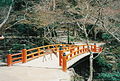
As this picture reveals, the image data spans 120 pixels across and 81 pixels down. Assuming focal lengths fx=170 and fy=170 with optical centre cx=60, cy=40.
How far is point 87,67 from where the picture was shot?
1967cm

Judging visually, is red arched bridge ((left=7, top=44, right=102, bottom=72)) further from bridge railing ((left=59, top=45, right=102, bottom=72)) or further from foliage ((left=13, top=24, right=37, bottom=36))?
foliage ((left=13, top=24, right=37, bottom=36))

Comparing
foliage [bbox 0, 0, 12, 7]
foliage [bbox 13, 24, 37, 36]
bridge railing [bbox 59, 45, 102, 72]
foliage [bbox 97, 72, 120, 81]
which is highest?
foliage [bbox 0, 0, 12, 7]

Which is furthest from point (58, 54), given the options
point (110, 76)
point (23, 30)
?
point (23, 30)

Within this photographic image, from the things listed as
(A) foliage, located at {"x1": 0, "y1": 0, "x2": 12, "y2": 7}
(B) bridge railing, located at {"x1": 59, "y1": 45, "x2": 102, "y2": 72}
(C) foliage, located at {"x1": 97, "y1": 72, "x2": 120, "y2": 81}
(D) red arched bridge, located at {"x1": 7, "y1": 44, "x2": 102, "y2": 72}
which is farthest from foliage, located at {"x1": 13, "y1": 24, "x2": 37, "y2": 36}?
(C) foliage, located at {"x1": 97, "y1": 72, "x2": 120, "y2": 81}

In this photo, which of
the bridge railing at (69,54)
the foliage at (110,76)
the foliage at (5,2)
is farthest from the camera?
the foliage at (5,2)

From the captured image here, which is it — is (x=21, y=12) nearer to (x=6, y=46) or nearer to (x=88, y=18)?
(x=6, y=46)

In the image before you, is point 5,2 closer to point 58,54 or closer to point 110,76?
point 58,54

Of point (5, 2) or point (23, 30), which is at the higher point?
point (5, 2)

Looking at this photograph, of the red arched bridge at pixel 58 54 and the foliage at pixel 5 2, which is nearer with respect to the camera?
the red arched bridge at pixel 58 54

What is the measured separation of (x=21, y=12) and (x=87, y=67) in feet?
32.0

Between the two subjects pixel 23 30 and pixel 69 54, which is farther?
pixel 23 30

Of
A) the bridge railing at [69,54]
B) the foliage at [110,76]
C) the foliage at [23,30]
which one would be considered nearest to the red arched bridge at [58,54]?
the bridge railing at [69,54]

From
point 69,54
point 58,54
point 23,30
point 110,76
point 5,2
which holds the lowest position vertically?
point 110,76

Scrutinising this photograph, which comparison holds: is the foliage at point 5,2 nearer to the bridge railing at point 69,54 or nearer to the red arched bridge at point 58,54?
the red arched bridge at point 58,54
